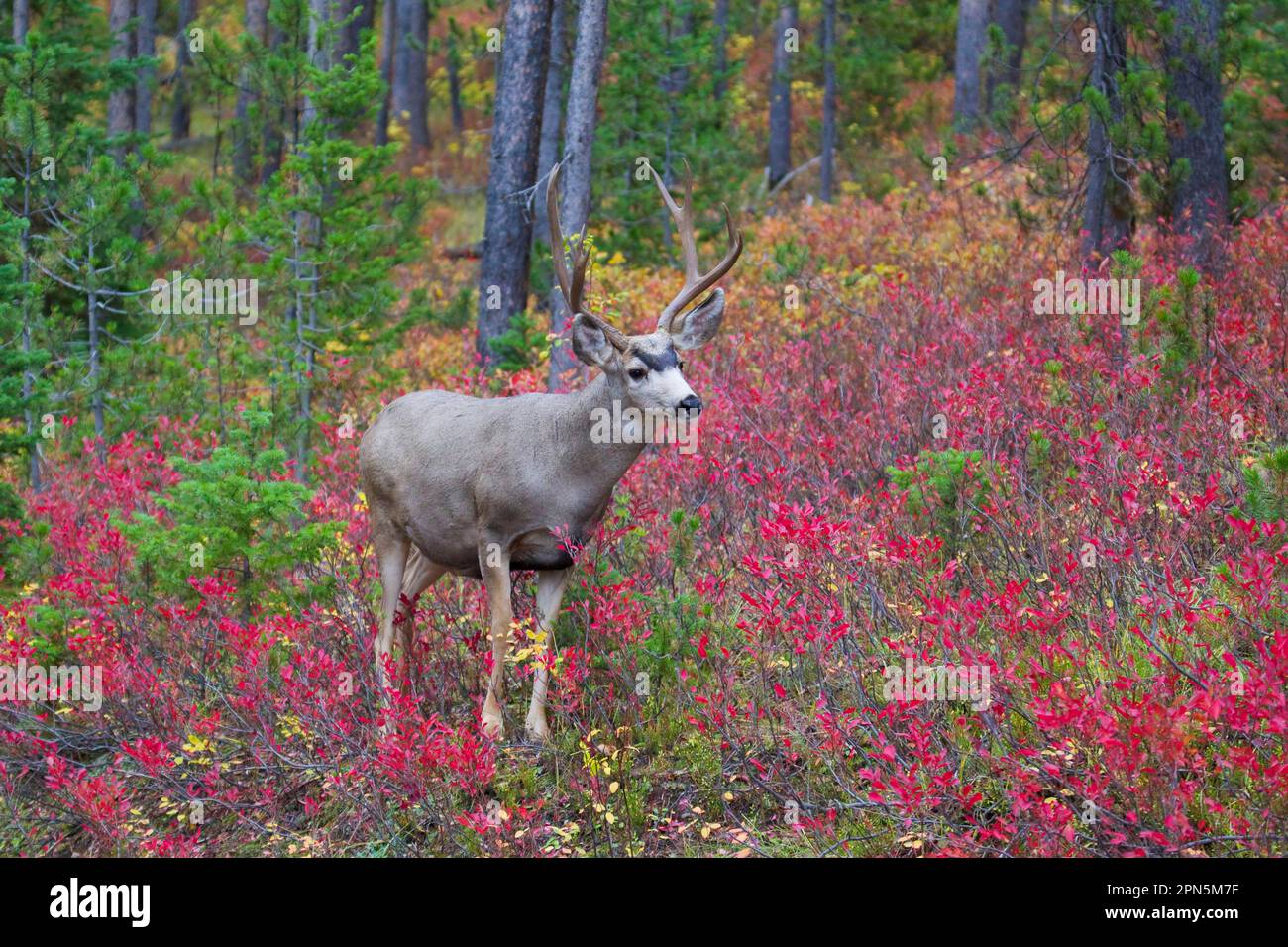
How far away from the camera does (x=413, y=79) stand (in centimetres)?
3403

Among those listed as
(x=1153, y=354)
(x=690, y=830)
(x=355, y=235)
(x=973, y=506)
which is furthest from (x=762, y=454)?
(x=355, y=235)

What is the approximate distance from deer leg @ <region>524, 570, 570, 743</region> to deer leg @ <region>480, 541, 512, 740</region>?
177 millimetres

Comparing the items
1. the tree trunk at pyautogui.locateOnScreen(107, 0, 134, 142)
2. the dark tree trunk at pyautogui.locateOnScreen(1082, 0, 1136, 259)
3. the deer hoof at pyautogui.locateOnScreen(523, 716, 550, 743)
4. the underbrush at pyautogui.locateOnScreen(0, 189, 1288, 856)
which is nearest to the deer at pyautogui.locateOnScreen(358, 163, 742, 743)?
the deer hoof at pyautogui.locateOnScreen(523, 716, 550, 743)

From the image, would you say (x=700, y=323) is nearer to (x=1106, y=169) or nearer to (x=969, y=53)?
(x=1106, y=169)

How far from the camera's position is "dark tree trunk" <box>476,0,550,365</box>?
14.1m

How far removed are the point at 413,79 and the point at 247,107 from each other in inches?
698

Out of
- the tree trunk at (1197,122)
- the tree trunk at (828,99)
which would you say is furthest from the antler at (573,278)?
the tree trunk at (828,99)

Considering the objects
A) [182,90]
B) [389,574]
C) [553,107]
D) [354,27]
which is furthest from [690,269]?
[182,90]

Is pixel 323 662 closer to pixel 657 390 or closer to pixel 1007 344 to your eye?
pixel 657 390

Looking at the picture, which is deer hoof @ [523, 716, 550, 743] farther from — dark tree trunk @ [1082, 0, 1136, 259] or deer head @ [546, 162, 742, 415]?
dark tree trunk @ [1082, 0, 1136, 259]

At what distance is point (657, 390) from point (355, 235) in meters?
7.44

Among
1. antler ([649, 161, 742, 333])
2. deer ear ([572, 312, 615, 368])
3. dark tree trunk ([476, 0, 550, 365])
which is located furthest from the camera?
dark tree trunk ([476, 0, 550, 365])

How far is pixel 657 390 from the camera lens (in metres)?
7.18

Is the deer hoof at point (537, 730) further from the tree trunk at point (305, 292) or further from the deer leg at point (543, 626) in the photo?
the tree trunk at point (305, 292)
